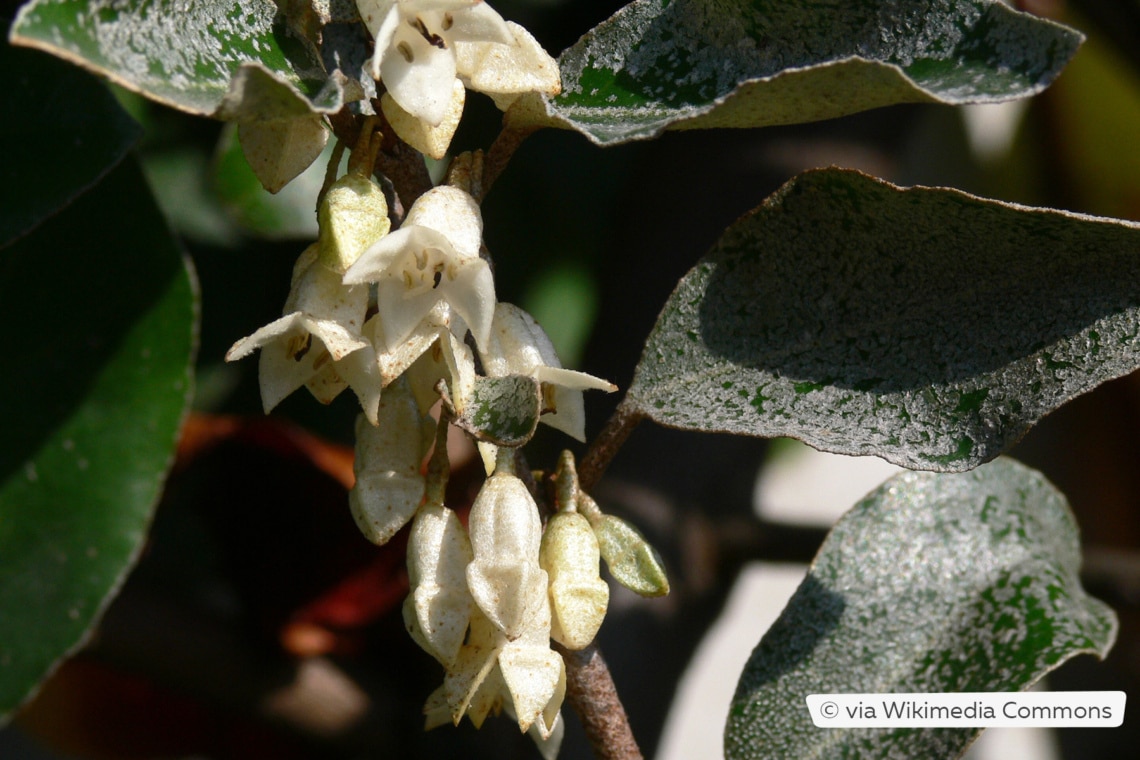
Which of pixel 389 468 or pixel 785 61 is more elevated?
pixel 785 61

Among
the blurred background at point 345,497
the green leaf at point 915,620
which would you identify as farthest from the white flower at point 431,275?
the blurred background at point 345,497

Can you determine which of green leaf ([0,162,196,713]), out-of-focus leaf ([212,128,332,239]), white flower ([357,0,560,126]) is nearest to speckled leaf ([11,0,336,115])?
white flower ([357,0,560,126])

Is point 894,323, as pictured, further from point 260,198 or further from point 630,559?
point 260,198

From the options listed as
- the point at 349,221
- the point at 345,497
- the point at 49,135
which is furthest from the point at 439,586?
the point at 345,497

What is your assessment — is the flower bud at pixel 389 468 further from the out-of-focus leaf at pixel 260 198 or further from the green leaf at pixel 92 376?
the out-of-focus leaf at pixel 260 198

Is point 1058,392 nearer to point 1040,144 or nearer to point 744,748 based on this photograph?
point 744,748

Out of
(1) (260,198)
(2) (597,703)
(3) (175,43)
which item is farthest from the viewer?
(1) (260,198)

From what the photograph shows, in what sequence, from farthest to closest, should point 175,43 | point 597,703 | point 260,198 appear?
point 260,198
point 597,703
point 175,43

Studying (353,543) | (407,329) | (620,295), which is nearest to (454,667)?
(407,329)

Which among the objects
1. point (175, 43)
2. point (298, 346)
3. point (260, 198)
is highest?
point (175, 43)

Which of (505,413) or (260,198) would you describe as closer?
(505,413)
